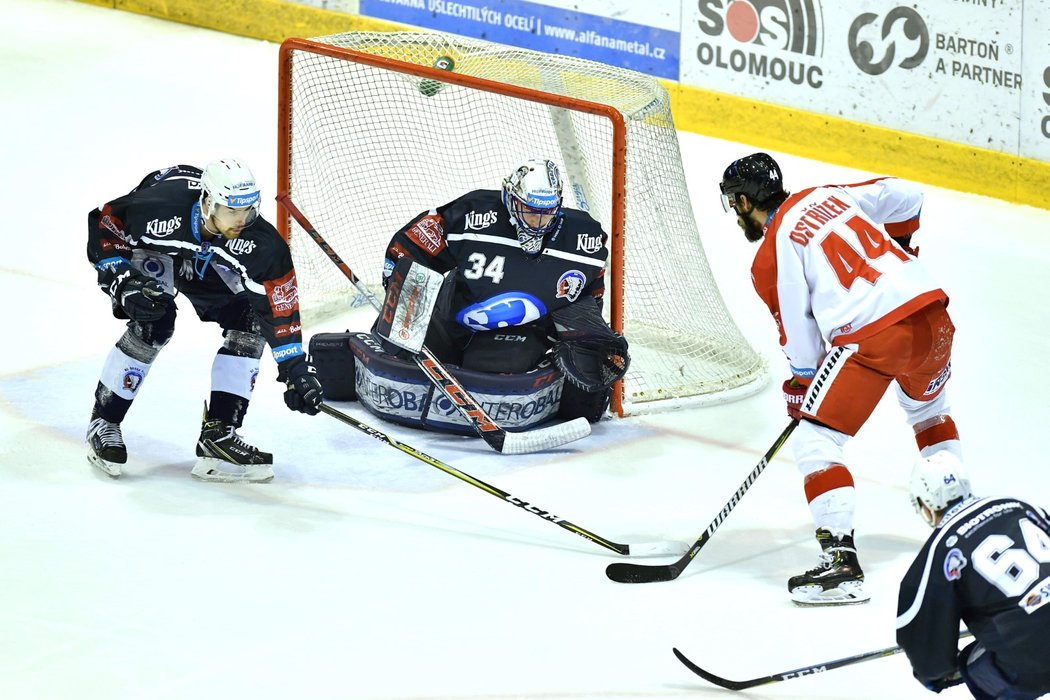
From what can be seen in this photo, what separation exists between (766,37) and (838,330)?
4.22 meters

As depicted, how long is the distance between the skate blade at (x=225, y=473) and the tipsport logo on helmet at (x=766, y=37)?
427 cm

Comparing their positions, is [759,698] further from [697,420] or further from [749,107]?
[749,107]

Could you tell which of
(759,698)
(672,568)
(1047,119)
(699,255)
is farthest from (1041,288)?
(759,698)

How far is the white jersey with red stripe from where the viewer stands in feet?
13.9

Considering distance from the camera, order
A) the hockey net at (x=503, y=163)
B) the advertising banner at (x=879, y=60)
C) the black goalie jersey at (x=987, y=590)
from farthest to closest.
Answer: the advertising banner at (x=879, y=60) < the hockey net at (x=503, y=163) < the black goalie jersey at (x=987, y=590)

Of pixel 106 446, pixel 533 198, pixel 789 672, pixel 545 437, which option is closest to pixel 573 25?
pixel 533 198

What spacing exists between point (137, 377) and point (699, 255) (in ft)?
Result: 7.07

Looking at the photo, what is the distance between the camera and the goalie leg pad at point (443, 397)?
531 centimetres

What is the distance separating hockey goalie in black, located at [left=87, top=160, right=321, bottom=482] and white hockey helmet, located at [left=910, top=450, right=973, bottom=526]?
206cm

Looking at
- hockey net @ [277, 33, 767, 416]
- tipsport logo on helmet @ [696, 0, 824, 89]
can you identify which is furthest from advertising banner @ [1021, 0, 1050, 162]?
hockey net @ [277, 33, 767, 416]

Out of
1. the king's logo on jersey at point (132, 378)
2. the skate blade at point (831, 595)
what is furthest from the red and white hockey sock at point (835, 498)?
the king's logo on jersey at point (132, 378)

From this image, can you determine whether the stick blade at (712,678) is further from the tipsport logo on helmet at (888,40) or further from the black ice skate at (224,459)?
the tipsport logo on helmet at (888,40)

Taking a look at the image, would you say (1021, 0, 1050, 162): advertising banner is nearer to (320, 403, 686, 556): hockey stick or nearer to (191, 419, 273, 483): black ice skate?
(320, 403, 686, 556): hockey stick

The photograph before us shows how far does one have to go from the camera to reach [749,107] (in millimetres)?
8344
